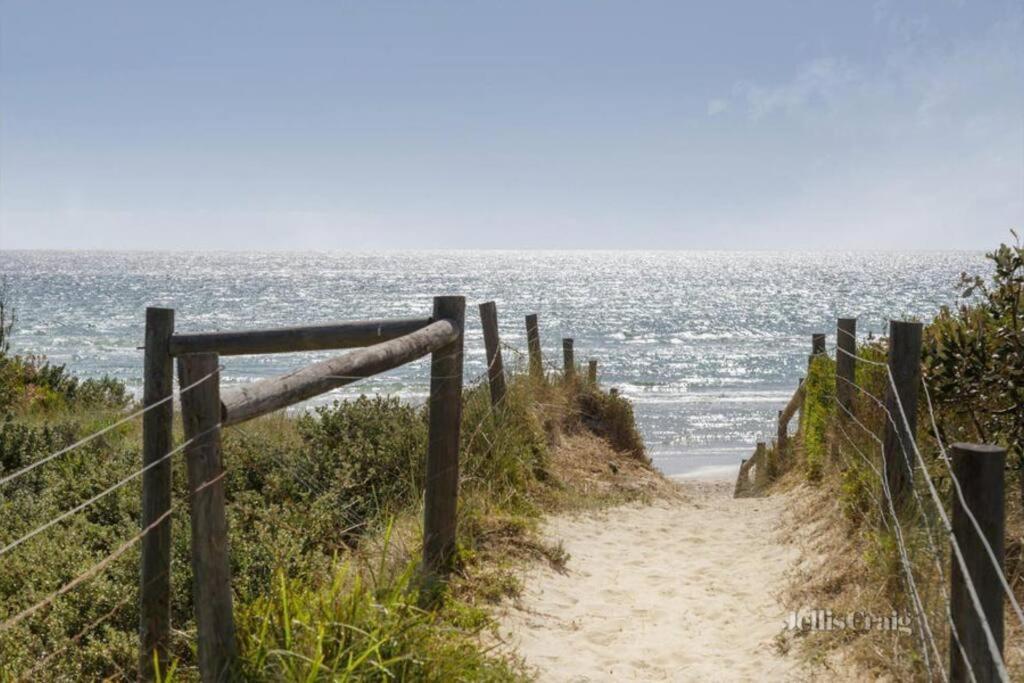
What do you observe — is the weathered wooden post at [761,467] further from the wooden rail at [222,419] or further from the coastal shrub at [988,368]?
the wooden rail at [222,419]

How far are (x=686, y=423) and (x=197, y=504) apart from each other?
27.8 meters

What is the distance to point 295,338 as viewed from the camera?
4.62 metres

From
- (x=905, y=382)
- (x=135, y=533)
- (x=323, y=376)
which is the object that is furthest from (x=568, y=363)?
(x=323, y=376)

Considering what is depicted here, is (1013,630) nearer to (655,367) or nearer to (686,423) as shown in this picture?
(686,423)

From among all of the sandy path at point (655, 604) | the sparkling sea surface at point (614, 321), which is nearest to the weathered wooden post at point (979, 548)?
the sandy path at point (655, 604)

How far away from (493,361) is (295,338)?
3.77 m

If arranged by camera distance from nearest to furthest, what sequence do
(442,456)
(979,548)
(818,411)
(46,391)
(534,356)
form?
(979,548)
(442,456)
(818,411)
(534,356)
(46,391)

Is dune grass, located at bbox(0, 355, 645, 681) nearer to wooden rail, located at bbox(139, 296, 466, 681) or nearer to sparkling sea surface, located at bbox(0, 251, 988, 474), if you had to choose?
wooden rail, located at bbox(139, 296, 466, 681)

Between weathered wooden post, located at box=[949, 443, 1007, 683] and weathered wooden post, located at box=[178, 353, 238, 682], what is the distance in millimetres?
2305

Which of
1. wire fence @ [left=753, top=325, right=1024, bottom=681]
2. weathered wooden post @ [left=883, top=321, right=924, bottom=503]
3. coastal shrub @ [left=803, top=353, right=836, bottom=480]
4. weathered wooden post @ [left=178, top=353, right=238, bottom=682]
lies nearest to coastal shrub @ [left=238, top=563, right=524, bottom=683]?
weathered wooden post @ [left=178, top=353, right=238, bottom=682]

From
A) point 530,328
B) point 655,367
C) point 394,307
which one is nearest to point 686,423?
point 655,367

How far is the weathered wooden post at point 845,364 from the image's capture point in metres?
8.36

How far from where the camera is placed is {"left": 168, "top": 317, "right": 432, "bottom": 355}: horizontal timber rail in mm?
4348

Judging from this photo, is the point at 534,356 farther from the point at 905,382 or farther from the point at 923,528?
the point at 923,528
